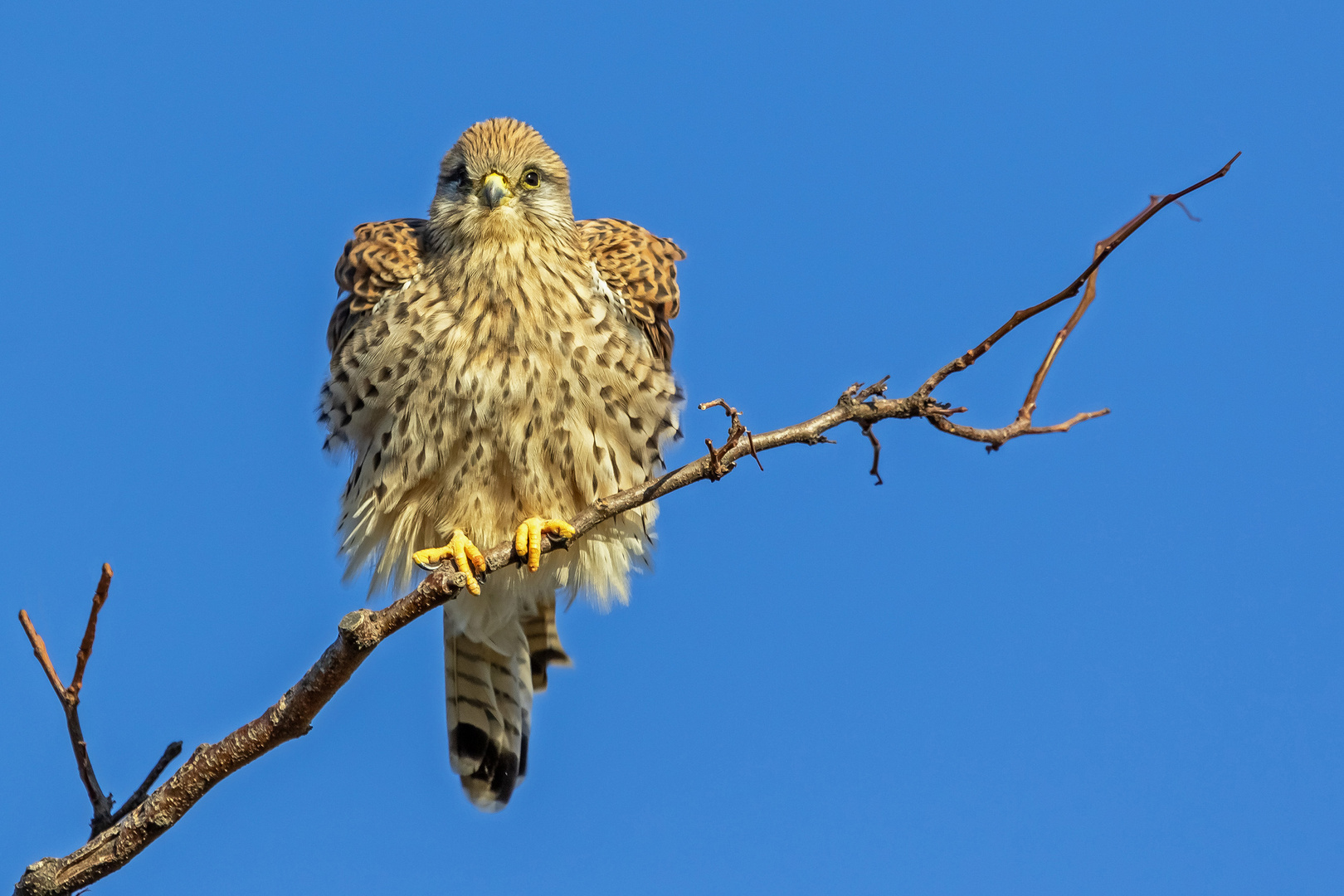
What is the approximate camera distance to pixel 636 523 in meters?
4.56

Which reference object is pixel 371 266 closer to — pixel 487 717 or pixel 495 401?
pixel 495 401

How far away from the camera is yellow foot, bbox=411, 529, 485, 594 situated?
12.3 ft

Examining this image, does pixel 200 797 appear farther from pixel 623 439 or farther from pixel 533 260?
pixel 533 260

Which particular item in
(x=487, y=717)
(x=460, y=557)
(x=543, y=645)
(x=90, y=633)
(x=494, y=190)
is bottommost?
(x=90, y=633)

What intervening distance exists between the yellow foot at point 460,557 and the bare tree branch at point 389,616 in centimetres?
31

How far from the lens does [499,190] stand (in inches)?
178

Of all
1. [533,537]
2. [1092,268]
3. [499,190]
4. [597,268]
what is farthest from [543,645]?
[1092,268]

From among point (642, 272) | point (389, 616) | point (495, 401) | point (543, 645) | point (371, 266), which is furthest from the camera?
point (543, 645)

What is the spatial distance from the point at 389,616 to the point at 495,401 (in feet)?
3.83

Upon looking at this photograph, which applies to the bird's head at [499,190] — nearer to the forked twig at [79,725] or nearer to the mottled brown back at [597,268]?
the mottled brown back at [597,268]

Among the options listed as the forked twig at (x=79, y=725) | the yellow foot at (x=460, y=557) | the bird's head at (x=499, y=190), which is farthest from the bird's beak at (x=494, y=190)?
the forked twig at (x=79, y=725)

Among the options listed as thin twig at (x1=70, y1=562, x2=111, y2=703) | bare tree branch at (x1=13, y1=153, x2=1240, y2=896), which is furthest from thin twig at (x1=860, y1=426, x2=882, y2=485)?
thin twig at (x1=70, y1=562, x2=111, y2=703)

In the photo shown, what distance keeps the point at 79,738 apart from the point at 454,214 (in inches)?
90.8

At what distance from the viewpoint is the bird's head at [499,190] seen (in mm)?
4531
